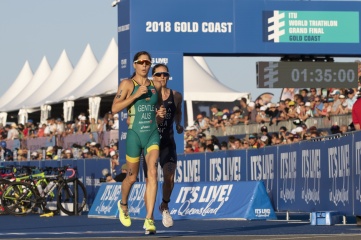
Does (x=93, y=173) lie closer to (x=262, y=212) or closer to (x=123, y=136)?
(x=123, y=136)

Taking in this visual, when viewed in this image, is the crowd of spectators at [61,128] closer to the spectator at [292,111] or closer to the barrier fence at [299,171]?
the spectator at [292,111]

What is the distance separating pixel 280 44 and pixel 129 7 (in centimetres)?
339

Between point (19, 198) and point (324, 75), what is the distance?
7067 mm

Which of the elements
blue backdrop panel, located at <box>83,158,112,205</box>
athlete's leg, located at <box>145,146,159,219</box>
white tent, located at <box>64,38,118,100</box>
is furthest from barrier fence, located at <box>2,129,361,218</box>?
white tent, located at <box>64,38,118,100</box>

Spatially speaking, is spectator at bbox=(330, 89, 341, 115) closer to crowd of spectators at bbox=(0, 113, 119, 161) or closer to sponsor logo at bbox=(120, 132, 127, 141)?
sponsor logo at bbox=(120, 132, 127, 141)

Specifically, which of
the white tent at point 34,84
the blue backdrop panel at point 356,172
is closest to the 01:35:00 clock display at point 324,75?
the blue backdrop panel at point 356,172

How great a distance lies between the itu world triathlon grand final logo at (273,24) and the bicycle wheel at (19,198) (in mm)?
6073

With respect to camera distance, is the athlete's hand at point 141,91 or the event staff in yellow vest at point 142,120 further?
the event staff in yellow vest at point 142,120

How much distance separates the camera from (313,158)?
1798cm

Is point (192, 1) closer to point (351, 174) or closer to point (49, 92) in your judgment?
point (351, 174)

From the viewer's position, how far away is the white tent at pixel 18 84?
6017cm

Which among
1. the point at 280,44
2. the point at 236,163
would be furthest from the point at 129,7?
the point at 236,163

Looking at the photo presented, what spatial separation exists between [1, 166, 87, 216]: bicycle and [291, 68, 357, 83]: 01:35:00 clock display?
530 cm

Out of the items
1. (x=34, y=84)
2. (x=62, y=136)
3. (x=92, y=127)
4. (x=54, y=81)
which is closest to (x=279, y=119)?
(x=92, y=127)
